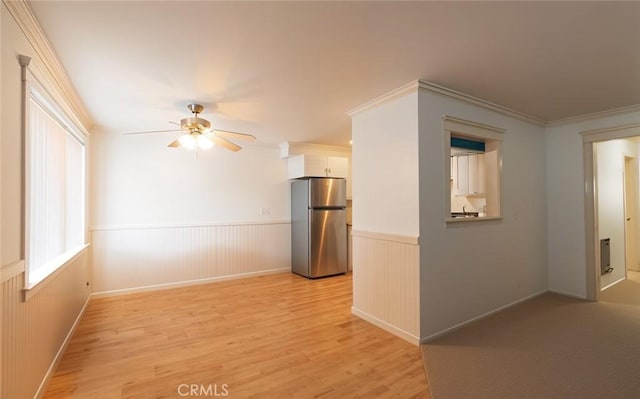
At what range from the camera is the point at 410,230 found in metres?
2.73

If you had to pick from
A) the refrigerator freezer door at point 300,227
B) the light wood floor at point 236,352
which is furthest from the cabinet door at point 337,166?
the light wood floor at point 236,352

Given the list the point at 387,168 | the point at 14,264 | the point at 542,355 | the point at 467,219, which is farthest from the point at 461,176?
the point at 14,264

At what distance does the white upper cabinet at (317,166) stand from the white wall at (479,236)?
2.60 metres

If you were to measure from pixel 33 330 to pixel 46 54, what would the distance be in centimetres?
186

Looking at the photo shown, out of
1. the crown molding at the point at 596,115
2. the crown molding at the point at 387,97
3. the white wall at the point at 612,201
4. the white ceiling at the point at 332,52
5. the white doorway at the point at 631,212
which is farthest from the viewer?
the white doorway at the point at 631,212

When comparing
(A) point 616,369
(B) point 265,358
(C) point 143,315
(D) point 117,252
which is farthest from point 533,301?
Answer: (D) point 117,252

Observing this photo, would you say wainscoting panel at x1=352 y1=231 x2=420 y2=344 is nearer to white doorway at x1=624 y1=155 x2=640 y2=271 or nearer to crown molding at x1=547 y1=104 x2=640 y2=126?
crown molding at x1=547 y1=104 x2=640 y2=126

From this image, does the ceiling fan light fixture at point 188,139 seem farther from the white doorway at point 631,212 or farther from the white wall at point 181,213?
the white doorway at point 631,212

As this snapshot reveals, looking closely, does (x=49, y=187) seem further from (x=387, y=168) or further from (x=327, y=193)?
(x=327, y=193)

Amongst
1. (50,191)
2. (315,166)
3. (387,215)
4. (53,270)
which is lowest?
(53,270)

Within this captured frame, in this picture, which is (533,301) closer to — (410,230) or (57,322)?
(410,230)

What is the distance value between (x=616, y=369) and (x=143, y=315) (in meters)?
4.52

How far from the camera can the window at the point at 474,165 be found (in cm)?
292

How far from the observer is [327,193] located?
513cm
